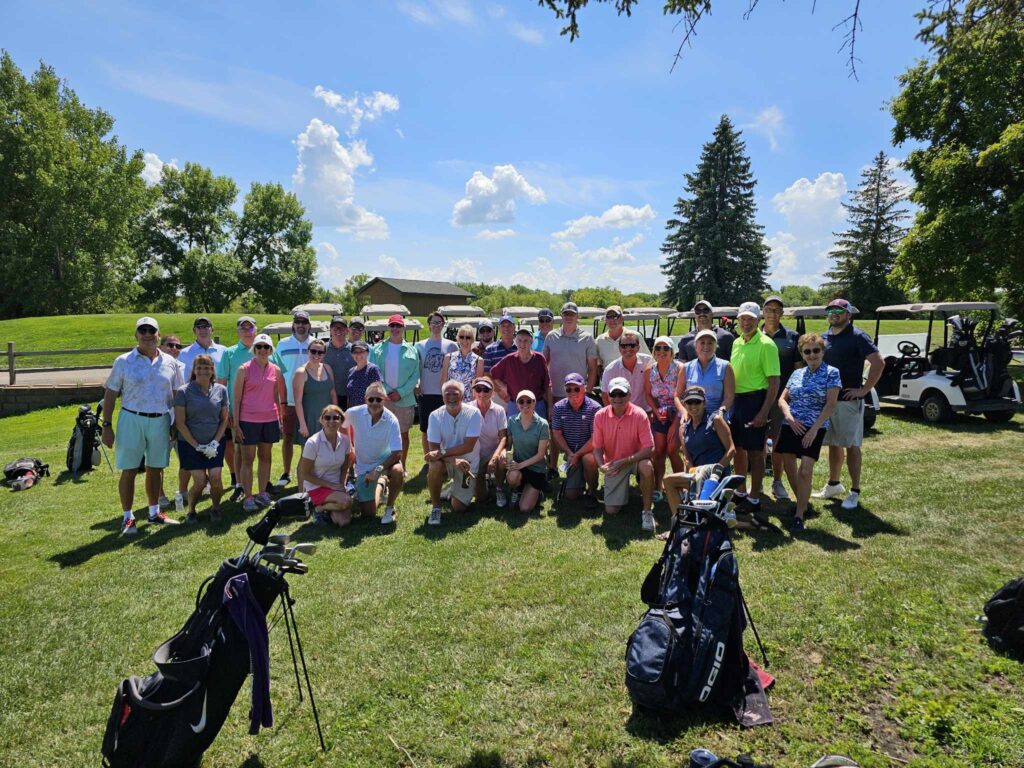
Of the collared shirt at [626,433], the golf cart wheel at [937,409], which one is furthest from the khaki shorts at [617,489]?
the golf cart wheel at [937,409]

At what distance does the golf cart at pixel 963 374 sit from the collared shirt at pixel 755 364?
21.1ft

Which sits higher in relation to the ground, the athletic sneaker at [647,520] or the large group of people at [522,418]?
the large group of people at [522,418]

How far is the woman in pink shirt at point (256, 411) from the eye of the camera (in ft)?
20.6

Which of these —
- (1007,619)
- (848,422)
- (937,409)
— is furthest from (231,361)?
(937,409)

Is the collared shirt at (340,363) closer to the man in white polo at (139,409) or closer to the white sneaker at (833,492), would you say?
the man in white polo at (139,409)

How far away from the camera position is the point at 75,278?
3234 centimetres

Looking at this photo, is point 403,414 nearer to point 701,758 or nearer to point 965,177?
point 701,758

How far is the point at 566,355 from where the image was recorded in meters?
7.05

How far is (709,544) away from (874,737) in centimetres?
115

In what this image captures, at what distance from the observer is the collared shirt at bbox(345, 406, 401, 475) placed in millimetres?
6188

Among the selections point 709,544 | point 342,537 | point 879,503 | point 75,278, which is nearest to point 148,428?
point 342,537

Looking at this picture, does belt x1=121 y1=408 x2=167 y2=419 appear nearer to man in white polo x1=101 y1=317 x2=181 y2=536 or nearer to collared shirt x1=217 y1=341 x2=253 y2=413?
man in white polo x1=101 y1=317 x2=181 y2=536

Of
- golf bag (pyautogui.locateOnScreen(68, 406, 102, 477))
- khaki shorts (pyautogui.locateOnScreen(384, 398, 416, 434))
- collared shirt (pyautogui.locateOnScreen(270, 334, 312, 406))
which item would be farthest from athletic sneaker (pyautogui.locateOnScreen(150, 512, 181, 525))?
golf bag (pyautogui.locateOnScreen(68, 406, 102, 477))

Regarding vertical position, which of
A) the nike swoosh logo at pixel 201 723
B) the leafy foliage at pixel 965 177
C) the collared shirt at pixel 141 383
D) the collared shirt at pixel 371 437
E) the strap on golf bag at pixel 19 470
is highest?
the leafy foliage at pixel 965 177
